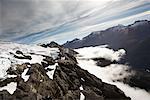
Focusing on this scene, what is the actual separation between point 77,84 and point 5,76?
68020 millimetres

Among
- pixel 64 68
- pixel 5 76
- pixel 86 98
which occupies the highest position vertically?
pixel 5 76

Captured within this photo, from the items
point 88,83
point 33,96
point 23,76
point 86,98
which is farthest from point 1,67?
point 88,83

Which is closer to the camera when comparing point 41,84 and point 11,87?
point 11,87

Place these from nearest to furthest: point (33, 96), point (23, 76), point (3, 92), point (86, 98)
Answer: point (3, 92)
point (33, 96)
point (23, 76)
point (86, 98)

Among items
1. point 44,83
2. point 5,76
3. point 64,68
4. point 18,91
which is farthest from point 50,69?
point 18,91

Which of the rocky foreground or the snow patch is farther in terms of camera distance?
the rocky foreground

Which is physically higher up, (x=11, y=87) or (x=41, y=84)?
(x=11, y=87)

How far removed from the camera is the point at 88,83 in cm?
19962

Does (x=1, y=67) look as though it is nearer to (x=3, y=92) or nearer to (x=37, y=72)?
(x=37, y=72)

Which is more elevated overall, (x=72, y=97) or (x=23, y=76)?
(x=23, y=76)

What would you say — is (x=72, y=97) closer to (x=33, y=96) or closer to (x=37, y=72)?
(x=37, y=72)

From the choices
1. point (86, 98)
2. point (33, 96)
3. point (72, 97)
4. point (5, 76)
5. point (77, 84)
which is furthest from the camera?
point (77, 84)

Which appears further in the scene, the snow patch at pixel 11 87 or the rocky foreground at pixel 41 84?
the rocky foreground at pixel 41 84

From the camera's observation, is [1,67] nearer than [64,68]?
Yes
